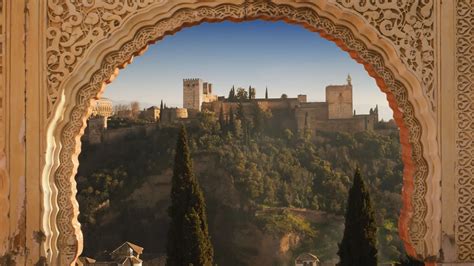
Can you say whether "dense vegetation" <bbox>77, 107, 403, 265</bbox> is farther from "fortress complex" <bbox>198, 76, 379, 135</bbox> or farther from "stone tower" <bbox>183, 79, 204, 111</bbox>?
"stone tower" <bbox>183, 79, 204, 111</bbox>

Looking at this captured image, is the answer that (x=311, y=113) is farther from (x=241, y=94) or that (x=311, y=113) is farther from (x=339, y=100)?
(x=241, y=94)

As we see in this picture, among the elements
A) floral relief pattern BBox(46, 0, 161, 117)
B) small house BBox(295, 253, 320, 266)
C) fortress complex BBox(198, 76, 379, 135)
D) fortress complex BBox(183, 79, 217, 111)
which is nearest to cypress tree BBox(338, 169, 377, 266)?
floral relief pattern BBox(46, 0, 161, 117)

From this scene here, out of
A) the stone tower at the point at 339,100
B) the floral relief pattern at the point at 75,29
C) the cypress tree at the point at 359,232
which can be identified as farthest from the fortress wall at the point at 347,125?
the floral relief pattern at the point at 75,29

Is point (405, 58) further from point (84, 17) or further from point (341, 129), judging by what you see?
point (341, 129)

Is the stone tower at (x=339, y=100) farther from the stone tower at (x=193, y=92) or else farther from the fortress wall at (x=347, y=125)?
the stone tower at (x=193, y=92)

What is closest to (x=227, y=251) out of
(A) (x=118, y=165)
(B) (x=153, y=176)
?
(B) (x=153, y=176)

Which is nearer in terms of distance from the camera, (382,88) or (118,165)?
(382,88)
